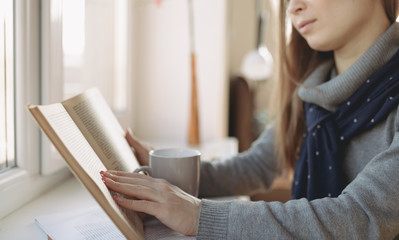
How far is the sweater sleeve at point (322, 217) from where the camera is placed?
509 mm

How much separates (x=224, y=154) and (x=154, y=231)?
745mm

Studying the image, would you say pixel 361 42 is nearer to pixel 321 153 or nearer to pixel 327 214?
pixel 321 153

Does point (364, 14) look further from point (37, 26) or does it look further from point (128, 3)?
point (128, 3)

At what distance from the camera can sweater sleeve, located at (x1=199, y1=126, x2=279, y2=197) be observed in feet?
2.82

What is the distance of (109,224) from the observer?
1.97 ft

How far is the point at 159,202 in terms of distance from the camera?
1.70ft

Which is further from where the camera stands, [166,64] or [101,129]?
[166,64]

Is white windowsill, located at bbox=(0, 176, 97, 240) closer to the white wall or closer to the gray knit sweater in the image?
the gray knit sweater

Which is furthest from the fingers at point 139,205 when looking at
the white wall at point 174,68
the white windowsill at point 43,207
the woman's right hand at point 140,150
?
the white wall at point 174,68

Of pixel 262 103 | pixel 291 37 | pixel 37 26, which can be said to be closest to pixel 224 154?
pixel 291 37

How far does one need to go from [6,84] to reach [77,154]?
13.3 inches

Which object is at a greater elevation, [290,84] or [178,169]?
[290,84]

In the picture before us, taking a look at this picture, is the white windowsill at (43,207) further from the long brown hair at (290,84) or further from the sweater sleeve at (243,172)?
the long brown hair at (290,84)

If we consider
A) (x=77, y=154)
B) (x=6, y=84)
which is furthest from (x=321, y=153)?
(x=6, y=84)
